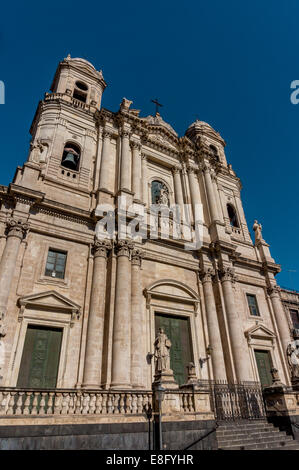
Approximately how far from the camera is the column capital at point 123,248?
14141mm

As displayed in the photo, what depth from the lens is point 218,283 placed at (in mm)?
16875

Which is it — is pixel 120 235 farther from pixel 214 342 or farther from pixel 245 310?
pixel 245 310

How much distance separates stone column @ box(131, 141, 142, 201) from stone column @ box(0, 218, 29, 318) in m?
6.71

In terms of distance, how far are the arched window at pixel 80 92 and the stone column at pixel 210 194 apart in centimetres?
1057

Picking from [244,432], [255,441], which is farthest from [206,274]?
[255,441]

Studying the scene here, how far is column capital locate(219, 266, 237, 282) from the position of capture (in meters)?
16.9

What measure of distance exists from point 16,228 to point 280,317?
622 inches

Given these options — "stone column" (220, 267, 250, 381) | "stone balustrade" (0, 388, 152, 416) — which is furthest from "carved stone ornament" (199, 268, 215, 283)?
"stone balustrade" (0, 388, 152, 416)

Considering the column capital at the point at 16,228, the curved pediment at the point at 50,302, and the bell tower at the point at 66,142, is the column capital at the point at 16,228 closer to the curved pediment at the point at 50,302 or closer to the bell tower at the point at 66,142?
the bell tower at the point at 66,142

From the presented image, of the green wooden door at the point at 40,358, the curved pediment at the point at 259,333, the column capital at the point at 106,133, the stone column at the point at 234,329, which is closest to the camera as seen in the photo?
the green wooden door at the point at 40,358

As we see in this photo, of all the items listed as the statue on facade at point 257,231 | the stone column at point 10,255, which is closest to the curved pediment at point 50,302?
the stone column at point 10,255

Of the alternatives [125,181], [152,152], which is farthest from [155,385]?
[152,152]

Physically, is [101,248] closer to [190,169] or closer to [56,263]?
[56,263]
